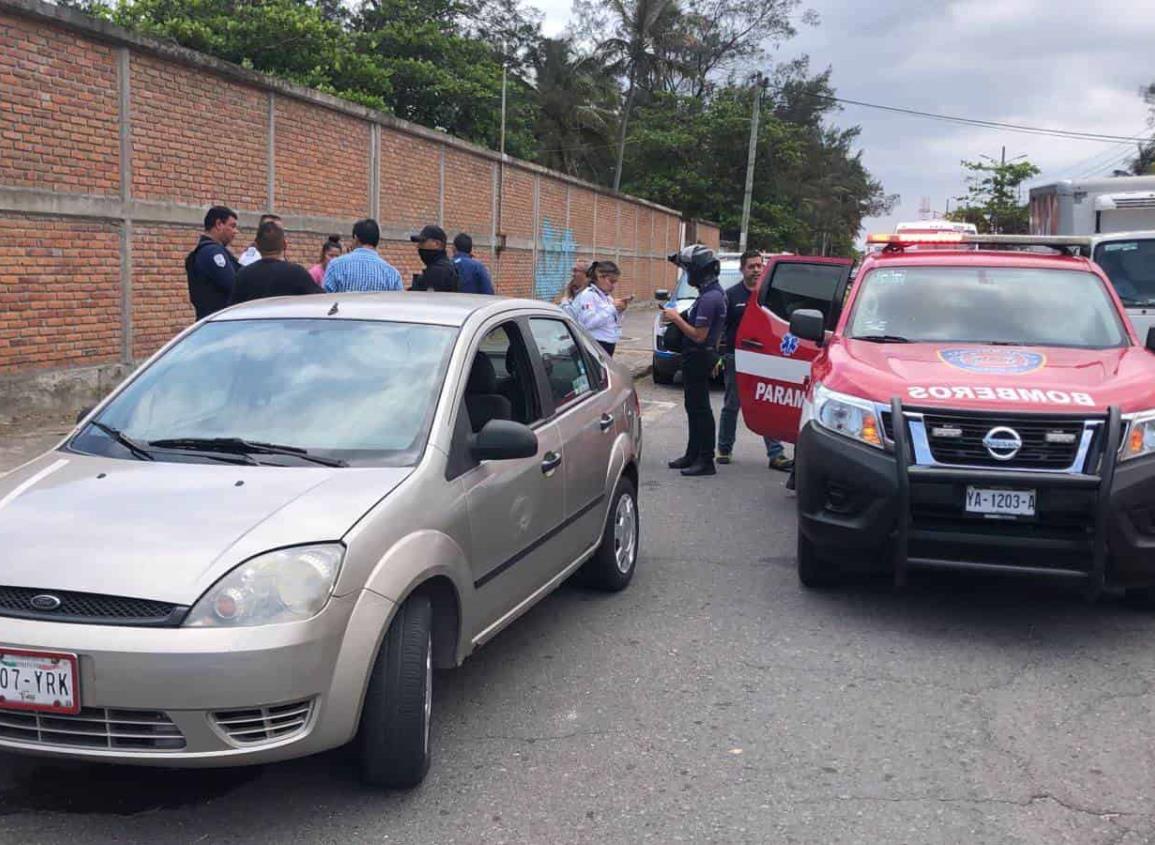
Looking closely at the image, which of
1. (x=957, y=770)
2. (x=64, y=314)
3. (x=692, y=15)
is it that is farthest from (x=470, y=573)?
(x=692, y=15)

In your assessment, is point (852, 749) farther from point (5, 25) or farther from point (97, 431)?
point (5, 25)

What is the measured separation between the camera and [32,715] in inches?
122

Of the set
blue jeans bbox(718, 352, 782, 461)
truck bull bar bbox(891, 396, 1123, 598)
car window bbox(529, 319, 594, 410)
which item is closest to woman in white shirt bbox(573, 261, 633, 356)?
blue jeans bbox(718, 352, 782, 461)

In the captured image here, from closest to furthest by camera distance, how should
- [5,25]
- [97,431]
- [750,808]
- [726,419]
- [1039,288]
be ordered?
[750,808]
[97,431]
[1039,288]
[5,25]
[726,419]

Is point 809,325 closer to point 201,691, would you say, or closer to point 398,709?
point 398,709

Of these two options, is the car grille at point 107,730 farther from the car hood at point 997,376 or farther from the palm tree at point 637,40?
the palm tree at point 637,40

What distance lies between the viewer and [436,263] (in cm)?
873

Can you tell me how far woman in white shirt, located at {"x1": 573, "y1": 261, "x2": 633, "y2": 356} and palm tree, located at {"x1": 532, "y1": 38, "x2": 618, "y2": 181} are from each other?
35431 mm

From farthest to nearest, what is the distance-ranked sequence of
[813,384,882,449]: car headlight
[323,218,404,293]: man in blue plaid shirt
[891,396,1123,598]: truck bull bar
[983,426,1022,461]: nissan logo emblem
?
[323,218,404,293]: man in blue plaid shirt
[813,384,882,449]: car headlight
[983,426,1022,461]: nissan logo emblem
[891,396,1123,598]: truck bull bar

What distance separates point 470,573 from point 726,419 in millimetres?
6151

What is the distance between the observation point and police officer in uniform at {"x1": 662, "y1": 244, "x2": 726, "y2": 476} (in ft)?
28.6

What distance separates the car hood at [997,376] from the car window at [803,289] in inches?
101

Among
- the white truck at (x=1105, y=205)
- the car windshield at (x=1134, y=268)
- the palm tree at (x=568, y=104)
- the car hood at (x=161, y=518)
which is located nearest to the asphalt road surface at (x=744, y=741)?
the car hood at (x=161, y=518)

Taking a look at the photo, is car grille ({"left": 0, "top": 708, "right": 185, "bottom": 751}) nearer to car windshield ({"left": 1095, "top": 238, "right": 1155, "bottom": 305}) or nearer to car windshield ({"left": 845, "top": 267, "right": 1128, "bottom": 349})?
car windshield ({"left": 845, "top": 267, "right": 1128, "bottom": 349})
